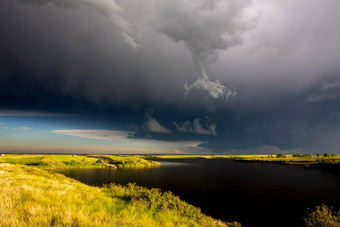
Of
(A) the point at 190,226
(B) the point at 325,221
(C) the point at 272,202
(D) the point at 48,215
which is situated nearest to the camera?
(D) the point at 48,215

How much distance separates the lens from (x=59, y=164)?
7875 centimetres

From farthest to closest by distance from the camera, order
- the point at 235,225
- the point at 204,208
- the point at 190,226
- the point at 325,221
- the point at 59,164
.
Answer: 1. the point at 59,164
2. the point at 204,208
3. the point at 235,225
4. the point at 325,221
5. the point at 190,226

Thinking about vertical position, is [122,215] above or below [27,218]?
below

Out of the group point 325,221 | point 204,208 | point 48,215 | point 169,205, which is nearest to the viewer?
point 48,215

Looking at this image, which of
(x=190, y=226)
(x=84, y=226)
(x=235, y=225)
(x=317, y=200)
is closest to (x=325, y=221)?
(x=235, y=225)

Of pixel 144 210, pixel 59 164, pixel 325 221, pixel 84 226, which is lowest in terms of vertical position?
pixel 59 164

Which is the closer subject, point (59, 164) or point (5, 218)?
point (5, 218)

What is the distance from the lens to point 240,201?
29500 mm

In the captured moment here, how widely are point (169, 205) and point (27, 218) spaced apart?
968cm

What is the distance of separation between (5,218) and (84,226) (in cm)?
287

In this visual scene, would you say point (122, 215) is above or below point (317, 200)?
above

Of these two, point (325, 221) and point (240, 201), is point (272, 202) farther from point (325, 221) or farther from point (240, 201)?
point (325, 221)

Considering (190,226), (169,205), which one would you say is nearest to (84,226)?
(190,226)

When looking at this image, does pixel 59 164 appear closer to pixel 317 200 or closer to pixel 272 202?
pixel 272 202
